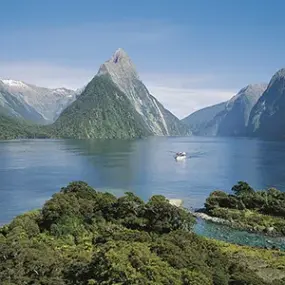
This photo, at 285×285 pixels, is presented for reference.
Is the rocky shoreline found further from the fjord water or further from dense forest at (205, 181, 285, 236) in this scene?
the fjord water

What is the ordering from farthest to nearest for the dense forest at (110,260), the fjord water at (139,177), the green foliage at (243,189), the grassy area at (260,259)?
the green foliage at (243,189) < the fjord water at (139,177) < the grassy area at (260,259) < the dense forest at (110,260)

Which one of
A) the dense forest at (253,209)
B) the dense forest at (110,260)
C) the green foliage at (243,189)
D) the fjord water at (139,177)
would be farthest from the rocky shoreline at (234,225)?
the dense forest at (110,260)

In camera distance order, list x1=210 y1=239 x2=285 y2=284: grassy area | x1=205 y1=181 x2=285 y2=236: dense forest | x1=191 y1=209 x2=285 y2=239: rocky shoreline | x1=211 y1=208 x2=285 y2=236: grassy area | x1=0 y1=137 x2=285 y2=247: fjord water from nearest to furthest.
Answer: x1=210 y1=239 x2=285 y2=284: grassy area → x1=191 y1=209 x2=285 y2=239: rocky shoreline → x1=211 y1=208 x2=285 y2=236: grassy area → x1=205 y1=181 x2=285 y2=236: dense forest → x1=0 y1=137 x2=285 y2=247: fjord water

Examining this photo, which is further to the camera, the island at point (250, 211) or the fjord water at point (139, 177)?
the fjord water at point (139, 177)

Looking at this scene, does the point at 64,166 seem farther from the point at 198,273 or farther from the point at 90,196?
the point at 198,273

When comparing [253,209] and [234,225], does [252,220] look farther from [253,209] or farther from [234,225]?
[253,209]

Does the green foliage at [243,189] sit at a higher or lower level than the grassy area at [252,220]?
higher

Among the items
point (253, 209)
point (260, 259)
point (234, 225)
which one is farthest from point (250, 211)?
point (260, 259)

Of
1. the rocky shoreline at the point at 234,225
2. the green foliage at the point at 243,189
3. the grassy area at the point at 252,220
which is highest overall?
the green foliage at the point at 243,189

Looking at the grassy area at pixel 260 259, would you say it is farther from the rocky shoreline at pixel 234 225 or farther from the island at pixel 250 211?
the island at pixel 250 211

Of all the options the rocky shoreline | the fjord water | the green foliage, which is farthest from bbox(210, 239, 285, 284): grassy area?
the green foliage
